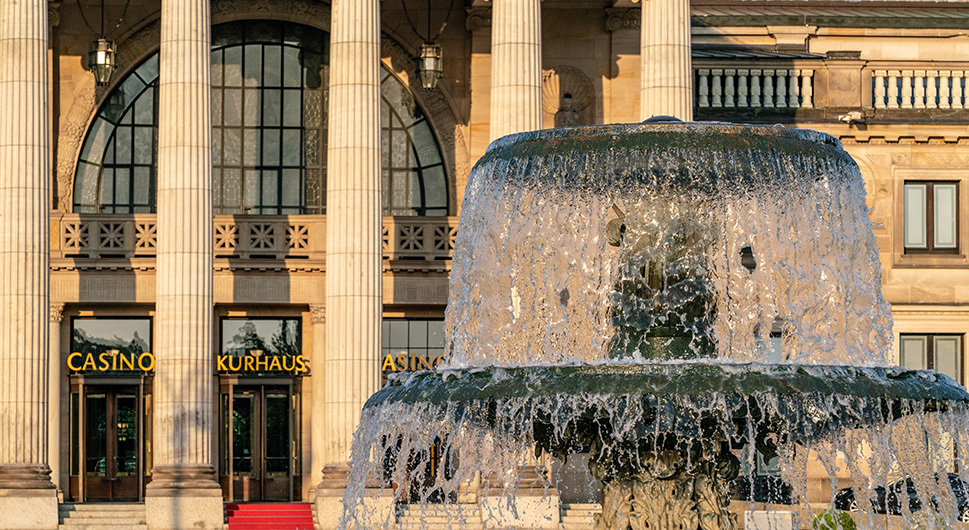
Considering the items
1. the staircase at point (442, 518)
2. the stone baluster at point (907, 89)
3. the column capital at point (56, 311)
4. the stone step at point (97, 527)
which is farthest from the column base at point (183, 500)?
the stone baluster at point (907, 89)

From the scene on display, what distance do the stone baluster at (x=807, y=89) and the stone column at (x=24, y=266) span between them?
690 inches

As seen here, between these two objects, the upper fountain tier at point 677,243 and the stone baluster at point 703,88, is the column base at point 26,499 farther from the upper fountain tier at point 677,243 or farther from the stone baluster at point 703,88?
the upper fountain tier at point 677,243

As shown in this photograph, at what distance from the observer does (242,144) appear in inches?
1761

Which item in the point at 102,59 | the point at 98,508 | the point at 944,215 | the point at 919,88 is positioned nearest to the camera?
the point at 98,508

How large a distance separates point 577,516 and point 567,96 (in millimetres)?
10588

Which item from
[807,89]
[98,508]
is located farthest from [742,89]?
[98,508]

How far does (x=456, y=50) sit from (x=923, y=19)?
14.1 meters

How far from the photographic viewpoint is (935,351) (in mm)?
44656

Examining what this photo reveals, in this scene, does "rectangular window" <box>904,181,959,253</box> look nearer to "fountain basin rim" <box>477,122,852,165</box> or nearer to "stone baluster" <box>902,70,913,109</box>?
"stone baluster" <box>902,70,913,109</box>

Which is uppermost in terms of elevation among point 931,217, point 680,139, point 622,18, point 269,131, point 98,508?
point 622,18

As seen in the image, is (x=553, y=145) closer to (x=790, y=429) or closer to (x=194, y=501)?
(x=790, y=429)

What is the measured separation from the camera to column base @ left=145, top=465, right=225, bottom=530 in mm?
37812

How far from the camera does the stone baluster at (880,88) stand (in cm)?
4493

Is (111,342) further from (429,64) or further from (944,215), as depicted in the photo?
(944,215)
